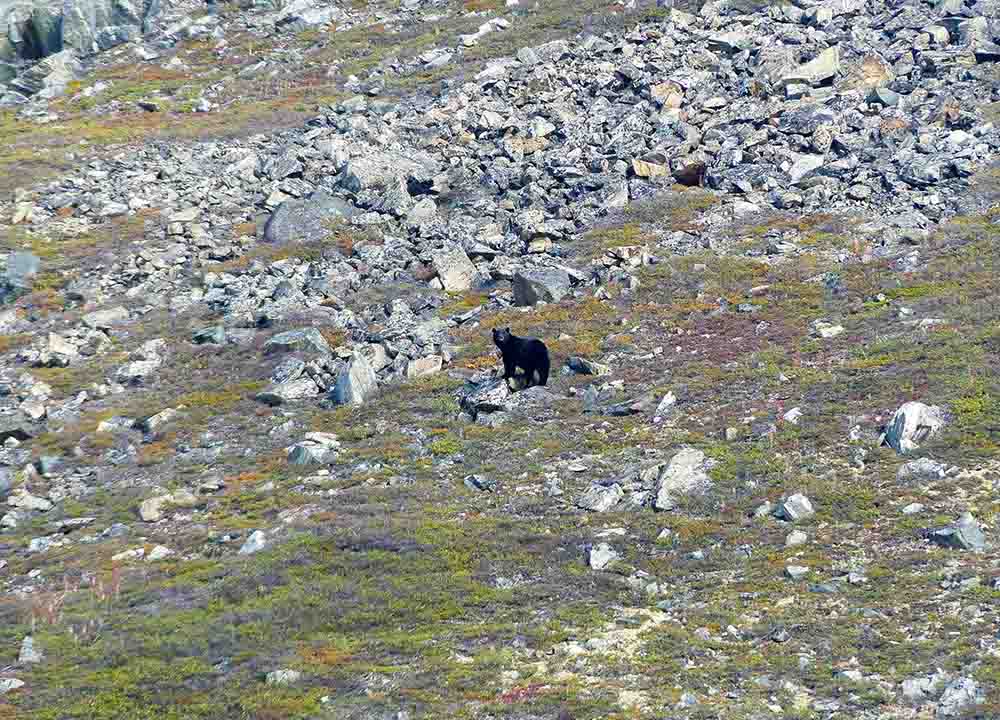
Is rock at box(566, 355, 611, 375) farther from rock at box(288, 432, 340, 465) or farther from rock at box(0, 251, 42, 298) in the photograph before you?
rock at box(0, 251, 42, 298)

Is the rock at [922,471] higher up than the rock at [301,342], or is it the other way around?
the rock at [301,342]

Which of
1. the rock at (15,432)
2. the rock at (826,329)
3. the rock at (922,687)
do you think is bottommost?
the rock at (826,329)

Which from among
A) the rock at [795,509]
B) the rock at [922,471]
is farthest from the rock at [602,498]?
the rock at [922,471]

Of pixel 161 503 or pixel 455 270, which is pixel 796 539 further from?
pixel 455 270

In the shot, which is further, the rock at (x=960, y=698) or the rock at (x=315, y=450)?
the rock at (x=315, y=450)

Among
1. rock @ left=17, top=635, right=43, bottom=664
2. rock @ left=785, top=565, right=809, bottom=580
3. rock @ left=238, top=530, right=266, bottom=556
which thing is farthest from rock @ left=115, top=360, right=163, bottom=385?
rock @ left=785, top=565, right=809, bottom=580

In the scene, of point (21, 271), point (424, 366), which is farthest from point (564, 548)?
point (21, 271)

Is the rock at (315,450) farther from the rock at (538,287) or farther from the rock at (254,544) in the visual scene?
the rock at (538,287)

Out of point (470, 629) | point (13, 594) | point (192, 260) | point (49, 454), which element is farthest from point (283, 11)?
point (470, 629)
